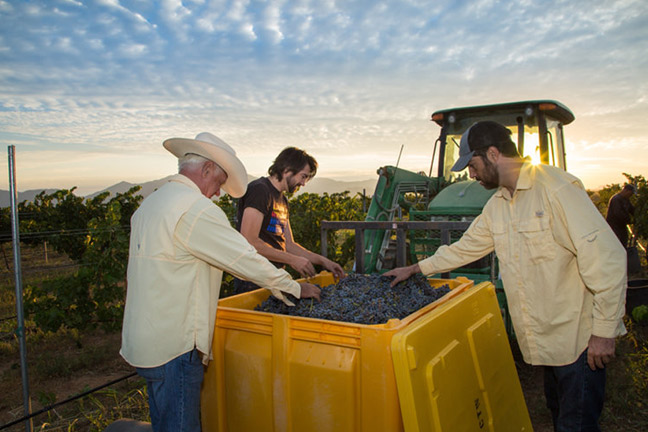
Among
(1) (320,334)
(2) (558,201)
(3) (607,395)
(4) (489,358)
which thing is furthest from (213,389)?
(3) (607,395)

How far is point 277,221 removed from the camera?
11.5 ft

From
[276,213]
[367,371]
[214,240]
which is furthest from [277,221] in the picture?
[367,371]

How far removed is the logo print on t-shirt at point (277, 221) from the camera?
136 inches

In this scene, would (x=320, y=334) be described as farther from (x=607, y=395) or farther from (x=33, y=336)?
(x=33, y=336)

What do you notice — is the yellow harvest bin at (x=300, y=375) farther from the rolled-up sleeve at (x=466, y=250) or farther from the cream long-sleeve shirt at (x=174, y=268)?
the rolled-up sleeve at (x=466, y=250)

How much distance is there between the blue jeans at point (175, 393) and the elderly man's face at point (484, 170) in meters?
1.72

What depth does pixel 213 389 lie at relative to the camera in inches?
93.7

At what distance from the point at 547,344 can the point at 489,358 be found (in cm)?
39

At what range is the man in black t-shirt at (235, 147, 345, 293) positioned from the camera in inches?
126

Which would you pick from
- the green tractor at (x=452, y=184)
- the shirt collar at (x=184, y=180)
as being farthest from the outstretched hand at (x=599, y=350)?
the green tractor at (x=452, y=184)

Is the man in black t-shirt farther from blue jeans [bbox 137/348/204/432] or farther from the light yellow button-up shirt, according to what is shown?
the light yellow button-up shirt

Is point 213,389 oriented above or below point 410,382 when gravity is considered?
below

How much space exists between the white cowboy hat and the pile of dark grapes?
73 cm

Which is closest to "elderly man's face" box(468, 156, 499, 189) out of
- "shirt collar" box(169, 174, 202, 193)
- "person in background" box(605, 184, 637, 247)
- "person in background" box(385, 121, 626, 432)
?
"person in background" box(385, 121, 626, 432)
